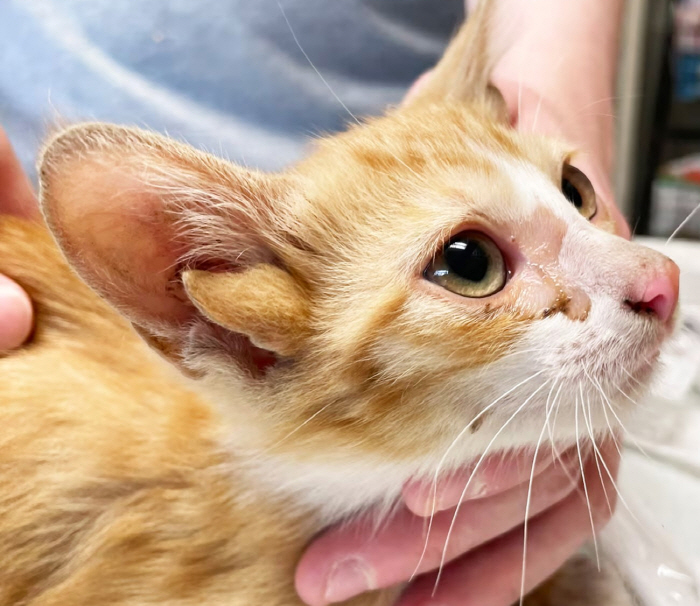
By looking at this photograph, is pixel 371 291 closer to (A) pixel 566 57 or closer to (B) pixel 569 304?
(B) pixel 569 304

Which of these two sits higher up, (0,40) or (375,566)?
(0,40)

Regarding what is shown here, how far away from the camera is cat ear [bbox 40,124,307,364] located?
59 cm

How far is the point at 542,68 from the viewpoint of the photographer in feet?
4.15

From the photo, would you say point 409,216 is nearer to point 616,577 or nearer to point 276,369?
point 276,369

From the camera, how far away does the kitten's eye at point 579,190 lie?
0.90 metres

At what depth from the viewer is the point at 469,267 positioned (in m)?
0.70

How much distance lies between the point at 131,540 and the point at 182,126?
807 millimetres

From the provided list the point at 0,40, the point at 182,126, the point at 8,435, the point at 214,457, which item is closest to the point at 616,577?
the point at 214,457

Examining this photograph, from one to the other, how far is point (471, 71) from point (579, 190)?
0.85 ft

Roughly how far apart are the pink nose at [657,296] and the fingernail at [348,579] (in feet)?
1.41

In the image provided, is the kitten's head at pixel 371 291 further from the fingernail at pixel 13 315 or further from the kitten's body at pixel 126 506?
the fingernail at pixel 13 315

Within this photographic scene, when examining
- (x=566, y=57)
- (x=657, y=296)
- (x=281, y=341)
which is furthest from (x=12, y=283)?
(x=566, y=57)

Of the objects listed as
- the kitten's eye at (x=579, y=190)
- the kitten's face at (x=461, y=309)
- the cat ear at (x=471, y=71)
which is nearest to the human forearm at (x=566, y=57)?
the cat ear at (x=471, y=71)

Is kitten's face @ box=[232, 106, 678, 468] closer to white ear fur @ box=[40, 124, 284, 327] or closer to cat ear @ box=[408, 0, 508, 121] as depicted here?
white ear fur @ box=[40, 124, 284, 327]
